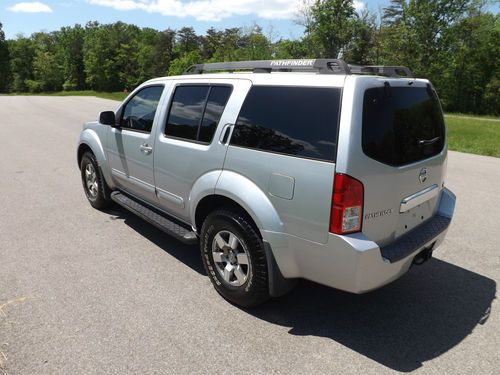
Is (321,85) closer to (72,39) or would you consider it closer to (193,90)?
(193,90)

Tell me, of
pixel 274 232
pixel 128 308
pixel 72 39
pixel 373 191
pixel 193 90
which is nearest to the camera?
pixel 373 191

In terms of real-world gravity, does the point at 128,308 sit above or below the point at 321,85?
below

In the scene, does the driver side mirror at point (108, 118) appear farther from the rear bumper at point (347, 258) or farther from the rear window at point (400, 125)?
the rear window at point (400, 125)

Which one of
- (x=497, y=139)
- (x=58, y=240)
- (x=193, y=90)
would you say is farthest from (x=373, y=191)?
(x=497, y=139)

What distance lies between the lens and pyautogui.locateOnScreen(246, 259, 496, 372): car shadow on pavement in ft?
9.39

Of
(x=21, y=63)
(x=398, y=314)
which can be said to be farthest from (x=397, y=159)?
(x=21, y=63)

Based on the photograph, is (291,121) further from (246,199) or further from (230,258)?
(230,258)

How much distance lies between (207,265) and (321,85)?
1.85m

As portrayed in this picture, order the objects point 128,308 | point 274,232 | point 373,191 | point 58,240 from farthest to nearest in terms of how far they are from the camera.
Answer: point 58,240, point 128,308, point 274,232, point 373,191

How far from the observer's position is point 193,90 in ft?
12.6

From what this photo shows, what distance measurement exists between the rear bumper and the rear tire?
328cm

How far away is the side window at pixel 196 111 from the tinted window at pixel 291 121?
336 mm

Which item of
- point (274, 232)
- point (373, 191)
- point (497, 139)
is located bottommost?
point (497, 139)

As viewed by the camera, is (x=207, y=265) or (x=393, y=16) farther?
(x=393, y=16)
